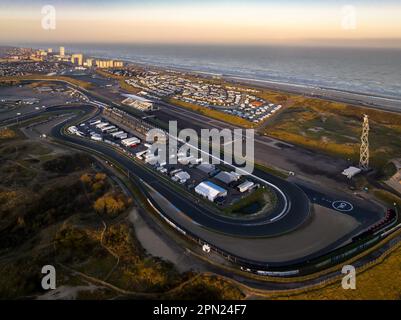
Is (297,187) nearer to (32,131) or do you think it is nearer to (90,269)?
(90,269)

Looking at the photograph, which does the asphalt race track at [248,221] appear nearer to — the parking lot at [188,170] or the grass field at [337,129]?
the parking lot at [188,170]

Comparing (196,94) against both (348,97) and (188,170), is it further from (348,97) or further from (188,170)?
(188,170)

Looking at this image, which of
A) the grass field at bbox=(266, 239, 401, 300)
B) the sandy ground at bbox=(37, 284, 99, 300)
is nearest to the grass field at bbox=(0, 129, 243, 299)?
the sandy ground at bbox=(37, 284, 99, 300)

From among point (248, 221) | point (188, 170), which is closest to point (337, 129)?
point (188, 170)

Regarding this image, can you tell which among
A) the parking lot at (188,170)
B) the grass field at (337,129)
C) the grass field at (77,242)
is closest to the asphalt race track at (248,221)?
the parking lot at (188,170)

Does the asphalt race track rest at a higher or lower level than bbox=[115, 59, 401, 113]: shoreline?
lower

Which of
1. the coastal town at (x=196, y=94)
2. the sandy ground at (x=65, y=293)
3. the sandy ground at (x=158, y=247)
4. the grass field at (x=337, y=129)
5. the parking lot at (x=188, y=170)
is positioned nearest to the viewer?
the sandy ground at (x=65, y=293)

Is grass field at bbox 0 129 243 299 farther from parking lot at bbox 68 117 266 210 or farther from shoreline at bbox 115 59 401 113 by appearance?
shoreline at bbox 115 59 401 113

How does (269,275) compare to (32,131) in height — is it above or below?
below

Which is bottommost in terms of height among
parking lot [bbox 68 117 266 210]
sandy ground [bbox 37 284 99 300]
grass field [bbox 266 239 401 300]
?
sandy ground [bbox 37 284 99 300]

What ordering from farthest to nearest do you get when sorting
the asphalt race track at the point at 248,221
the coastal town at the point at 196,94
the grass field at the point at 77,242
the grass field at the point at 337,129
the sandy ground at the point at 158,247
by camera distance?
the coastal town at the point at 196,94 < the grass field at the point at 337,129 < the asphalt race track at the point at 248,221 < the sandy ground at the point at 158,247 < the grass field at the point at 77,242
